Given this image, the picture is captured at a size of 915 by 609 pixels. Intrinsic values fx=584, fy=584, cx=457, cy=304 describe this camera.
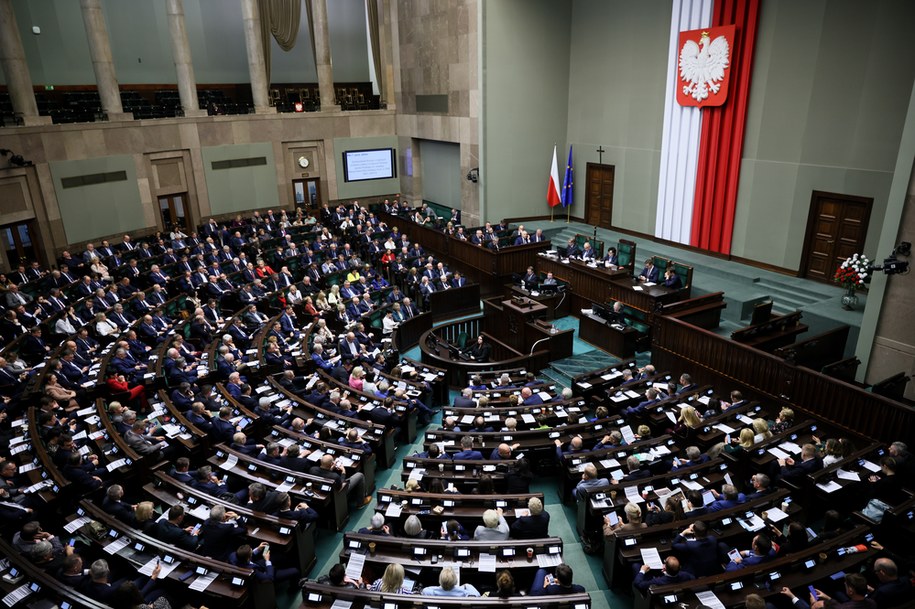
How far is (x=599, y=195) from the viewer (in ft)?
67.0

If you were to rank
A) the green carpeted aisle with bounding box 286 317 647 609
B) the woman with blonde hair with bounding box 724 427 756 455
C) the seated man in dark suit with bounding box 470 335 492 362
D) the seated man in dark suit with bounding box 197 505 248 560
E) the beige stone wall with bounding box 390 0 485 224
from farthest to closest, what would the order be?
the beige stone wall with bounding box 390 0 485 224, the seated man in dark suit with bounding box 470 335 492 362, the woman with blonde hair with bounding box 724 427 756 455, the green carpeted aisle with bounding box 286 317 647 609, the seated man in dark suit with bounding box 197 505 248 560

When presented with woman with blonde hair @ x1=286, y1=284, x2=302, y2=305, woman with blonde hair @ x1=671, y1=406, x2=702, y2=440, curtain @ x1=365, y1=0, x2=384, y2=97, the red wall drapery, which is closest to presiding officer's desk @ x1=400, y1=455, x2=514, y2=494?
woman with blonde hair @ x1=671, y1=406, x2=702, y2=440

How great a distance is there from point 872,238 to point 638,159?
24.5 ft

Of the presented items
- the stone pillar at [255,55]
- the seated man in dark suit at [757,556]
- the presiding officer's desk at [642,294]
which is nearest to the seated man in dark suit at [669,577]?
the seated man in dark suit at [757,556]

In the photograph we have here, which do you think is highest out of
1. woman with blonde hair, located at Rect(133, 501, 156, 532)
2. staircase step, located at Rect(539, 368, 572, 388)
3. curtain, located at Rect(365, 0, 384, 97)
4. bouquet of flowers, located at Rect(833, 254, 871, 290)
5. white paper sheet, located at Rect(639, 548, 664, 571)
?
curtain, located at Rect(365, 0, 384, 97)

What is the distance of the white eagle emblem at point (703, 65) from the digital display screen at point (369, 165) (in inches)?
505

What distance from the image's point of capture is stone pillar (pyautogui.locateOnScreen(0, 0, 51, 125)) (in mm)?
15875

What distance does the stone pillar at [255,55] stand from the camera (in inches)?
838

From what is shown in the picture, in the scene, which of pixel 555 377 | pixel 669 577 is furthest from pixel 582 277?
pixel 669 577

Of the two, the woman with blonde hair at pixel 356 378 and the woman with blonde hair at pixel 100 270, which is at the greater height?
the woman with blonde hair at pixel 100 270

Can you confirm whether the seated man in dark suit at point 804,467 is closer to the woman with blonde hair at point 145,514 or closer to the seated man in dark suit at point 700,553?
the seated man in dark suit at point 700,553

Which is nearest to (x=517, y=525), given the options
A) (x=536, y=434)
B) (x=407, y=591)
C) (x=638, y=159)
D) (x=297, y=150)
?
(x=407, y=591)

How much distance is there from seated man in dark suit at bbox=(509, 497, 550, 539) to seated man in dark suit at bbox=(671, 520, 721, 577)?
1322 mm

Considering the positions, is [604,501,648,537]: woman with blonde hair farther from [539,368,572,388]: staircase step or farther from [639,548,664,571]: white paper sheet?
[539,368,572,388]: staircase step
